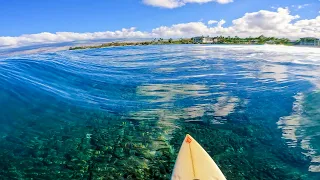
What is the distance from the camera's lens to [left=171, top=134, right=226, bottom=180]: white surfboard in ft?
19.2

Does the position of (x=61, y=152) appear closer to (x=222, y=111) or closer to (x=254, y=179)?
(x=254, y=179)

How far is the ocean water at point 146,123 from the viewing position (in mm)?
9586

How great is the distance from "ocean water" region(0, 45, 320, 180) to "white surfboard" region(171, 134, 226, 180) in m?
3.21

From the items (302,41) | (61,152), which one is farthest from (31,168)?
(302,41)

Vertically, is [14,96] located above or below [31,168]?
above

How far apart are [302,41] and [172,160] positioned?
71.5 meters

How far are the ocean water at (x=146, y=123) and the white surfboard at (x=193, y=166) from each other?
3.21m

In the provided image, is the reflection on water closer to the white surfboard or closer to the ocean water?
the ocean water

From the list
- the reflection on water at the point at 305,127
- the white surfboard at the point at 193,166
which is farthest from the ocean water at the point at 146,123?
the white surfboard at the point at 193,166

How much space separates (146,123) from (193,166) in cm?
682

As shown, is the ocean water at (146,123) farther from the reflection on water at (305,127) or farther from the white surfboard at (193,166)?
the white surfboard at (193,166)

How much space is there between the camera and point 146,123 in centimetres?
1260

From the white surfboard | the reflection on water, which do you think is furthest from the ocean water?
the white surfboard

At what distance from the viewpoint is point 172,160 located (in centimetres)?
983
